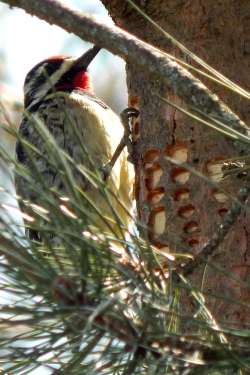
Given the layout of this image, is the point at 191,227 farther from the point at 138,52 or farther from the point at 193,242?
the point at 138,52

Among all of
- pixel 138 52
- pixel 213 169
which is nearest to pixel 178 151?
pixel 213 169

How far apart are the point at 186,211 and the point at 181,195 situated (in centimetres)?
6

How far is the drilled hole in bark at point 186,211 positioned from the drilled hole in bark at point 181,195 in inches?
1.1

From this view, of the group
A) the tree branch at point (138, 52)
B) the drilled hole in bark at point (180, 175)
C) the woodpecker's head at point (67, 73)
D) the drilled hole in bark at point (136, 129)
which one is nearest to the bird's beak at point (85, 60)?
the woodpecker's head at point (67, 73)

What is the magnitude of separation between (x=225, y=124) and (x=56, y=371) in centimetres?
56

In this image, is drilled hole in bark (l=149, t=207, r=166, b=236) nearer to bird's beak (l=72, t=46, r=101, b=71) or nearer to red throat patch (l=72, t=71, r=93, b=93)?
red throat patch (l=72, t=71, r=93, b=93)

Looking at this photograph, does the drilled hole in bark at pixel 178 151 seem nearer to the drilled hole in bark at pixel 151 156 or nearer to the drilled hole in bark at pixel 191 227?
the drilled hole in bark at pixel 151 156

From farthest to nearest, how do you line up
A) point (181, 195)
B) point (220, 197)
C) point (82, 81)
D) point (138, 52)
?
point (82, 81), point (181, 195), point (220, 197), point (138, 52)

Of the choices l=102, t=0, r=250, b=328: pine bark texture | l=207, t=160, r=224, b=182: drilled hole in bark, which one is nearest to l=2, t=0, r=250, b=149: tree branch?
l=102, t=0, r=250, b=328: pine bark texture

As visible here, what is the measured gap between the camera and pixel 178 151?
277 cm

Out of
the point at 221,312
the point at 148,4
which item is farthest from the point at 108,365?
the point at 148,4

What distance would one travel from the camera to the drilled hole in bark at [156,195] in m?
2.81

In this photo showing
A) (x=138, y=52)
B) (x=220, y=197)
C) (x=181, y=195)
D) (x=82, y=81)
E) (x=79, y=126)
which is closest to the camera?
(x=138, y=52)

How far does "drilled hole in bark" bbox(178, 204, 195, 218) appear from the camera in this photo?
105 inches
